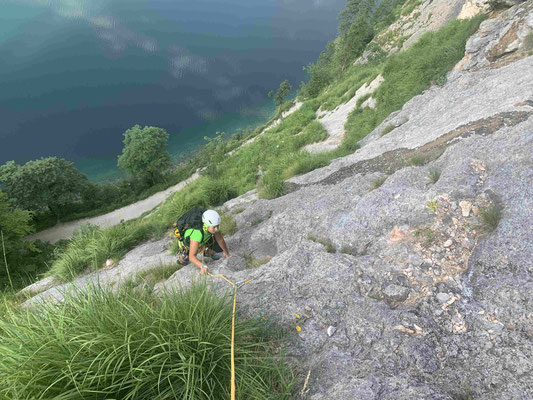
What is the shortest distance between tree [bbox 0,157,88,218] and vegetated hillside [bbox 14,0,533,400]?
3942 centimetres

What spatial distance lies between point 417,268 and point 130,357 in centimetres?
372

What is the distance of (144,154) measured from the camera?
4356cm

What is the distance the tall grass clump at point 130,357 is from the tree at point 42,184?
44.1 meters

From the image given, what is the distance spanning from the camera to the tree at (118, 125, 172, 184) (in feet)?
143

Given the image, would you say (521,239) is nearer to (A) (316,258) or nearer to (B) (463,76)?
(A) (316,258)

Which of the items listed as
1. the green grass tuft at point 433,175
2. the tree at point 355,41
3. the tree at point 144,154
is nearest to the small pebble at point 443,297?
the green grass tuft at point 433,175

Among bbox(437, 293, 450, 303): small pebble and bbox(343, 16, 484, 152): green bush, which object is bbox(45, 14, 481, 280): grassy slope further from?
bbox(437, 293, 450, 303): small pebble

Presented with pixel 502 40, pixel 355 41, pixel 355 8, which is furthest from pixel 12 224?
pixel 355 8

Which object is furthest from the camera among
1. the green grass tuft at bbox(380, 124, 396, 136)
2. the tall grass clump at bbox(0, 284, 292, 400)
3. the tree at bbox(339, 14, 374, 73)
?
the tree at bbox(339, 14, 374, 73)

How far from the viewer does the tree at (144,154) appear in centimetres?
4353

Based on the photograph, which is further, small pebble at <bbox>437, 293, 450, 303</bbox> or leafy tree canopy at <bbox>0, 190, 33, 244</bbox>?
leafy tree canopy at <bbox>0, 190, 33, 244</bbox>

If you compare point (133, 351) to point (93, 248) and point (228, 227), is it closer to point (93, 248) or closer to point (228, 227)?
point (228, 227)

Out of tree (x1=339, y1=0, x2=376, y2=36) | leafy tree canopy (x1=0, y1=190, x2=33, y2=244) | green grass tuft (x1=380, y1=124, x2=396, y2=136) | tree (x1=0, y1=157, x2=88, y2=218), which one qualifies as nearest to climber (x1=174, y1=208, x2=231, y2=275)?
green grass tuft (x1=380, y1=124, x2=396, y2=136)

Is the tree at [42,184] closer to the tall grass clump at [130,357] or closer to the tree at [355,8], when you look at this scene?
the tall grass clump at [130,357]
